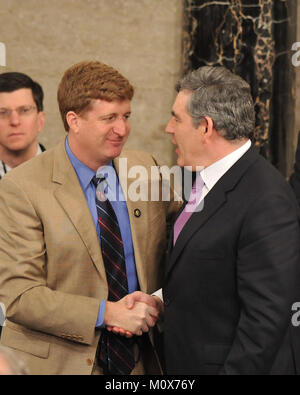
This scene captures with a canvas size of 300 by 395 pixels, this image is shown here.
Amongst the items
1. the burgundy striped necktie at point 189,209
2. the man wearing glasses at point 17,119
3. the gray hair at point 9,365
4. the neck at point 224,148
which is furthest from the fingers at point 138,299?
the man wearing glasses at point 17,119

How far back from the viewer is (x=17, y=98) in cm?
346

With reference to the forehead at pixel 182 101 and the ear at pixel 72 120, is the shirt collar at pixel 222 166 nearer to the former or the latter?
the forehead at pixel 182 101

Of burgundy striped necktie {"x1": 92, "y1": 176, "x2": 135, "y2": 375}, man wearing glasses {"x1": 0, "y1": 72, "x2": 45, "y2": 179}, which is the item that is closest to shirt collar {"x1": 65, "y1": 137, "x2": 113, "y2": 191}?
burgundy striped necktie {"x1": 92, "y1": 176, "x2": 135, "y2": 375}

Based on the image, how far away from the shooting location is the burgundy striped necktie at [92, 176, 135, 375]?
234 cm

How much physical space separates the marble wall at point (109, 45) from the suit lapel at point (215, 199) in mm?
2044

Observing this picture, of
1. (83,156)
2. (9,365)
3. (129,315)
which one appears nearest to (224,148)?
(83,156)

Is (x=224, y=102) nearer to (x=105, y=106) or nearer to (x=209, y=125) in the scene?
(x=209, y=125)

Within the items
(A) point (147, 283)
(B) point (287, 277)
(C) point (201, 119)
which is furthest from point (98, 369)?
(C) point (201, 119)

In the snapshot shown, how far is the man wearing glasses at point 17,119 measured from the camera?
343 cm

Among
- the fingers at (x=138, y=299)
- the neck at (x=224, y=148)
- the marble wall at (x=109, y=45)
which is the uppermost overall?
the marble wall at (x=109, y=45)

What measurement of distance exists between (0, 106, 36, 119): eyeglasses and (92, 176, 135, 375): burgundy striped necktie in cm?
129

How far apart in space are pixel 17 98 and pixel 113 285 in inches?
62.6
